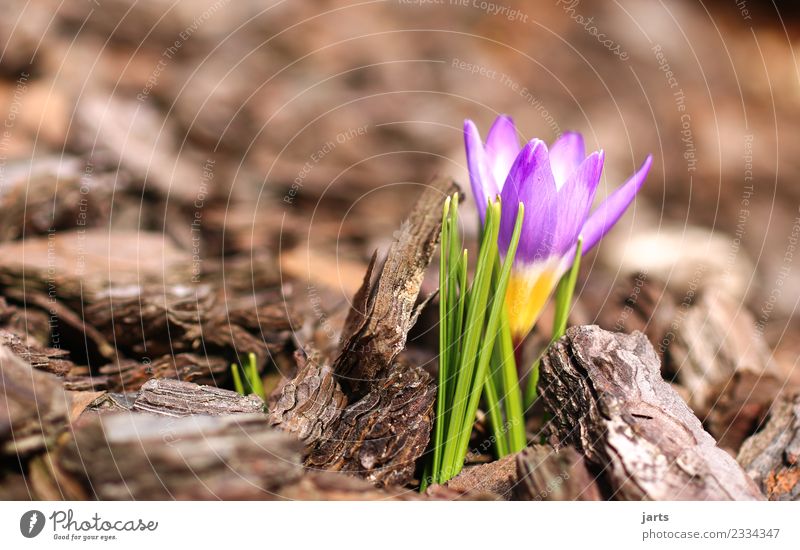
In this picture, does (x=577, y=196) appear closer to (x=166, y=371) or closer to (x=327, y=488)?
(x=327, y=488)

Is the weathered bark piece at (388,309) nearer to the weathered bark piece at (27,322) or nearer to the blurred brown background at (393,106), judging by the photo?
the weathered bark piece at (27,322)

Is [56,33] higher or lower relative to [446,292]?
higher

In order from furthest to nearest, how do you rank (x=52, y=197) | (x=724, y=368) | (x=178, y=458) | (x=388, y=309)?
1. (x=52, y=197)
2. (x=724, y=368)
3. (x=388, y=309)
4. (x=178, y=458)

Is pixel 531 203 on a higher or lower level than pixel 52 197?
higher

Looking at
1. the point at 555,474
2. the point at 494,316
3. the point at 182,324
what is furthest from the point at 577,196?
the point at 182,324

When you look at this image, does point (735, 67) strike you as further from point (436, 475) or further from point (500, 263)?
point (436, 475)

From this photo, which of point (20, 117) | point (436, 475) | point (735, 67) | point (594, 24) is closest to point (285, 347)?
point (436, 475)
